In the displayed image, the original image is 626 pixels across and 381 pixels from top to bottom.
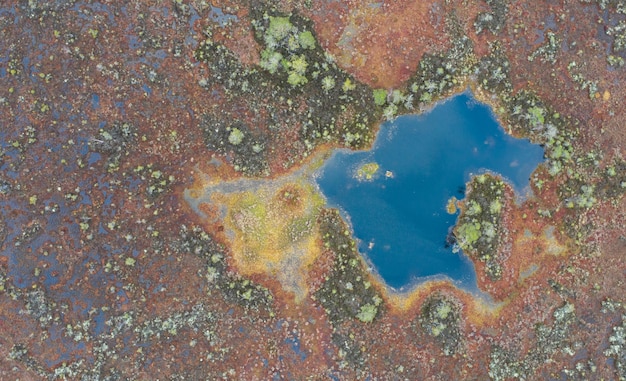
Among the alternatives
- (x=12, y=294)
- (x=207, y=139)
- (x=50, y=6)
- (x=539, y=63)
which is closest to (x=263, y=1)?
(x=207, y=139)

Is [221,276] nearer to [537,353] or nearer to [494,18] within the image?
[537,353]

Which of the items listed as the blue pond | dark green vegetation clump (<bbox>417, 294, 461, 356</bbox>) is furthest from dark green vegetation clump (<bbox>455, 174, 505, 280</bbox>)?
dark green vegetation clump (<bbox>417, 294, 461, 356</bbox>)

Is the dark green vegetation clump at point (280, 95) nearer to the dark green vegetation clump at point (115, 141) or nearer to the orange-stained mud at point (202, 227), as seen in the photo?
the orange-stained mud at point (202, 227)

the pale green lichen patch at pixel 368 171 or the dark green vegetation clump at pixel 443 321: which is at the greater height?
the pale green lichen patch at pixel 368 171

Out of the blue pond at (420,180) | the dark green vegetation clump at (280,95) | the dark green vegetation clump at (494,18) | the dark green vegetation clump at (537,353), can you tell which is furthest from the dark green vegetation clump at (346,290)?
the dark green vegetation clump at (494,18)

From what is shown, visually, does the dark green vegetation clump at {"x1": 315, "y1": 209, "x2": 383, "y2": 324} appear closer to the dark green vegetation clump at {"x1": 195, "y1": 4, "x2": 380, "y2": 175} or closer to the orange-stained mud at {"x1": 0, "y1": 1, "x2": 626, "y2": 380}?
the orange-stained mud at {"x1": 0, "y1": 1, "x2": 626, "y2": 380}

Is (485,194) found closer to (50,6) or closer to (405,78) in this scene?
(405,78)

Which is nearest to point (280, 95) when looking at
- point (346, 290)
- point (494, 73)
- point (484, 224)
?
point (346, 290)
